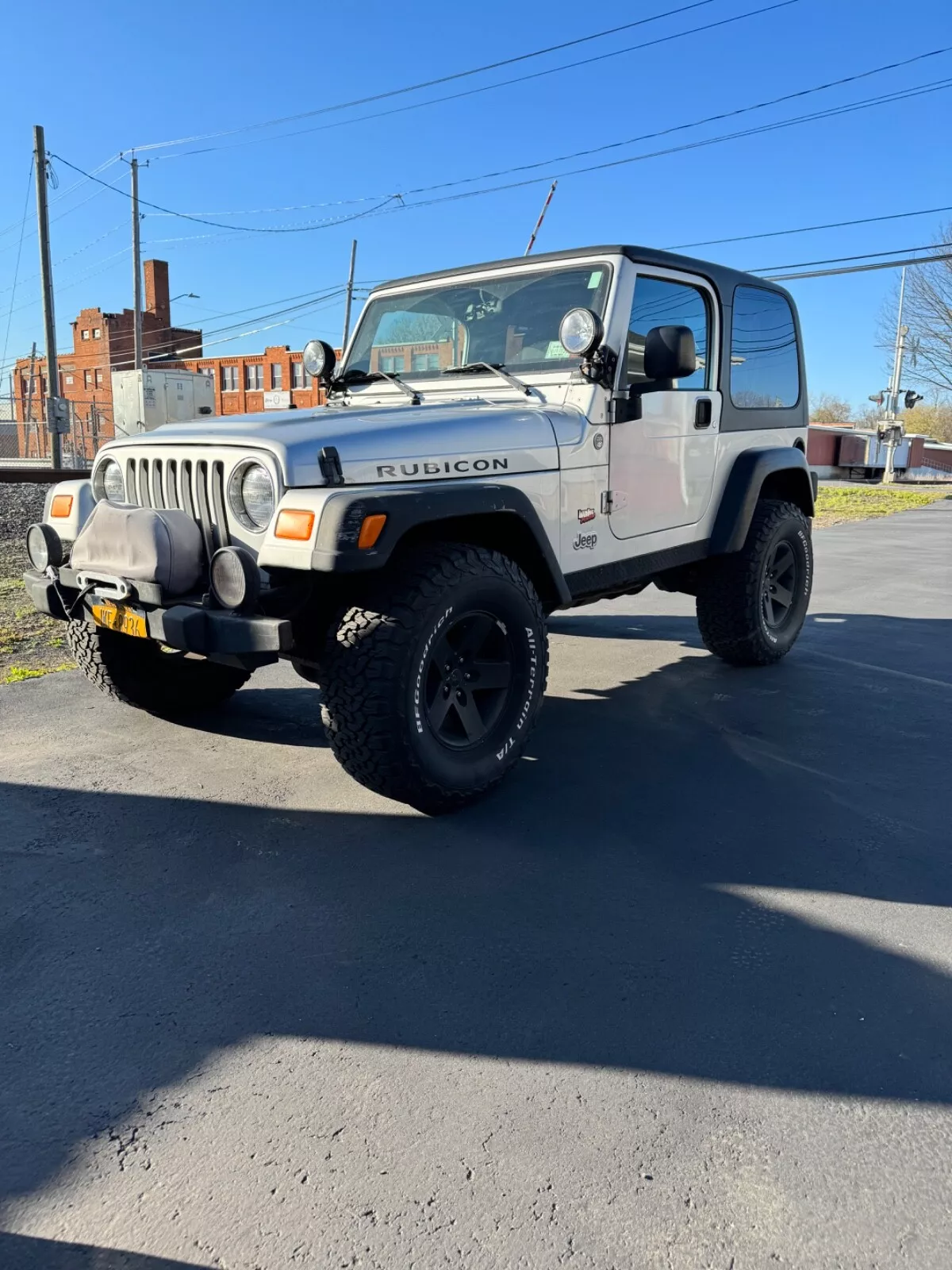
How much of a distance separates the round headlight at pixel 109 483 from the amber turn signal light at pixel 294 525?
117 centimetres

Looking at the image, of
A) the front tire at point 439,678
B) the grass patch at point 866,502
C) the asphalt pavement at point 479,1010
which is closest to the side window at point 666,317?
the front tire at point 439,678

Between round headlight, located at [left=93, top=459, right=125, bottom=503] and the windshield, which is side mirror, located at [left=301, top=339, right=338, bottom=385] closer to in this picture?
the windshield

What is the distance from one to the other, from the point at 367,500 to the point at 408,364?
203 cm

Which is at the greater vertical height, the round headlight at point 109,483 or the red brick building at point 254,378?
the red brick building at point 254,378

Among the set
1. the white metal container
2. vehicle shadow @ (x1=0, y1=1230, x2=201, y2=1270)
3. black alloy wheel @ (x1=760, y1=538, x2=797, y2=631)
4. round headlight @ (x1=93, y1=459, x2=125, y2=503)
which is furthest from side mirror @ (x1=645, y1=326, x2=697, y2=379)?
the white metal container

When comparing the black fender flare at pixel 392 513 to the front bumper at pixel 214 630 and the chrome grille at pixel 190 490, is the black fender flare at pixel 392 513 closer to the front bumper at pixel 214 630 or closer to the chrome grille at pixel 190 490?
the front bumper at pixel 214 630

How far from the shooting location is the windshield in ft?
13.6

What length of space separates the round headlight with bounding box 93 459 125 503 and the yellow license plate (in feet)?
1.73

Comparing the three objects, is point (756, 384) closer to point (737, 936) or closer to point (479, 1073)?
point (737, 936)

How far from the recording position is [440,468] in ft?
10.8

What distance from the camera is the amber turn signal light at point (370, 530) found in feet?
9.53

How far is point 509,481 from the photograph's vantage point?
3.53m

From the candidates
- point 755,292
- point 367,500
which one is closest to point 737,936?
point 367,500

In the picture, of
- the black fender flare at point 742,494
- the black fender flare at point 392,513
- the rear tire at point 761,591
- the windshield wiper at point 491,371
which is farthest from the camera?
the rear tire at point 761,591
